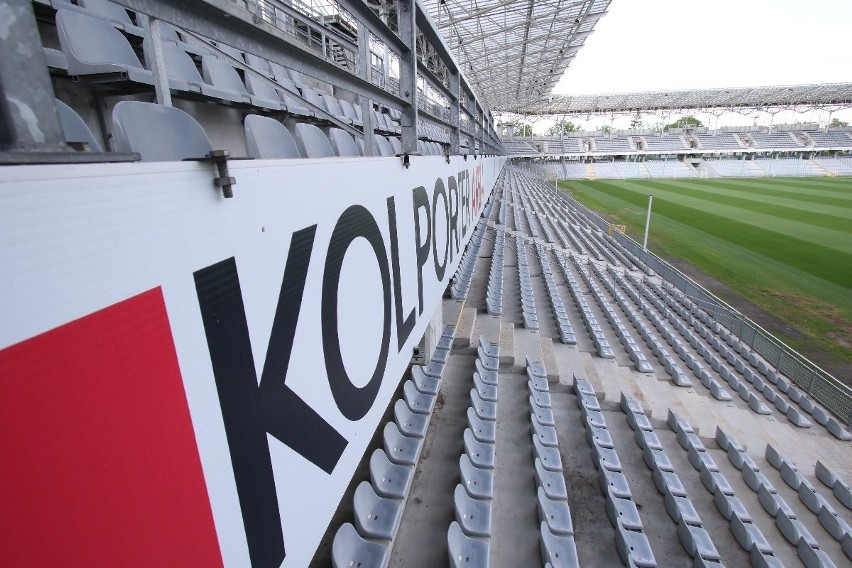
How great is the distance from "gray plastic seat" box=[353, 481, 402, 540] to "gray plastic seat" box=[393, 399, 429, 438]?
1.91 feet

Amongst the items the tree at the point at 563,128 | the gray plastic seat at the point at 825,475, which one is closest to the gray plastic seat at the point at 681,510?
the gray plastic seat at the point at 825,475

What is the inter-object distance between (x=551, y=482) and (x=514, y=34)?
2596 centimetres

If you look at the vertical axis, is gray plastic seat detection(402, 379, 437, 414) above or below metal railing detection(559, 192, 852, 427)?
above

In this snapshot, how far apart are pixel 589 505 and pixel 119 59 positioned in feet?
14.8

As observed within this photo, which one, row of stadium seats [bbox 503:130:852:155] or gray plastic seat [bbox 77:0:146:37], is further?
row of stadium seats [bbox 503:130:852:155]

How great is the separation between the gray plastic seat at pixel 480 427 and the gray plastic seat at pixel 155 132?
2.84 m

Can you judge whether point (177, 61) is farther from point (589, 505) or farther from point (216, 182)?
point (589, 505)

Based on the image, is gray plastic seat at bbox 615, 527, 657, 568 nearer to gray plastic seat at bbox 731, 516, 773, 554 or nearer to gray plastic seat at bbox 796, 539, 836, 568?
gray plastic seat at bbox 731, 516, 773, 554

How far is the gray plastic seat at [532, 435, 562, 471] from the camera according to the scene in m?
3.46

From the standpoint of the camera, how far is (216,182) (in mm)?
918

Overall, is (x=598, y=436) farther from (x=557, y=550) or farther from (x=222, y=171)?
(x=222, y=171)

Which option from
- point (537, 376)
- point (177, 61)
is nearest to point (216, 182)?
point (177, 61)

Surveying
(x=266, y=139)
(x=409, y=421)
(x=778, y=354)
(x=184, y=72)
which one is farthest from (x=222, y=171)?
(x=778, y=354)

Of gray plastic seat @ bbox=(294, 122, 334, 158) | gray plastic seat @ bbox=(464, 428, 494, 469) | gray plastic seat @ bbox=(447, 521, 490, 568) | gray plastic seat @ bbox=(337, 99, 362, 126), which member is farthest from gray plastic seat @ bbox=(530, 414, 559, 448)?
gray plastic seat @ bbox=(337, 99, 362, 126)
